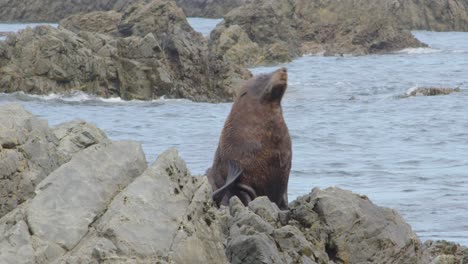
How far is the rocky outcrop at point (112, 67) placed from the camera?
26.2m

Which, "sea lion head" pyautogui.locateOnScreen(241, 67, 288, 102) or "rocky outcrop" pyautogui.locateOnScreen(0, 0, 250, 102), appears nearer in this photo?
"sea lion head" pyautogui.locateOnScreen(241, 67, 288, 102)

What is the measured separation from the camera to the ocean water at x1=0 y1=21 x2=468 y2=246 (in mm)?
12945

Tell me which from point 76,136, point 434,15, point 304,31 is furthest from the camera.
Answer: point 434,15

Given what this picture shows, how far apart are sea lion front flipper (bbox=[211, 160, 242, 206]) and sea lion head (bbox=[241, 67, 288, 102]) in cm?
73

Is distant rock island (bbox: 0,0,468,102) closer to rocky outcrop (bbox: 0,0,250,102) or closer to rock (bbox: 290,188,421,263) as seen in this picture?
rocky outcrop (bbox: 0,0,250,102)

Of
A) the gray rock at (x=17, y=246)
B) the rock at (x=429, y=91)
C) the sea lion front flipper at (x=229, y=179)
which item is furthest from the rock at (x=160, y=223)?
the rock at (x=429, y=91)

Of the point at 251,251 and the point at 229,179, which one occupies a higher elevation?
the point at 251,251

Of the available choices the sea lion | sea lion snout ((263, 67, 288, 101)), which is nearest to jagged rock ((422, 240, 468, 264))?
the sea lion

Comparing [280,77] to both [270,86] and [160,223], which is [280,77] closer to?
[270,86]

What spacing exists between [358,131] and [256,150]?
10883 mm

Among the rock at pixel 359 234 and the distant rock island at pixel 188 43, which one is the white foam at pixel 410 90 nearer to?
the distant rock island at pixel 188 43

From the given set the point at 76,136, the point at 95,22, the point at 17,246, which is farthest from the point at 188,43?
the point at 17,246

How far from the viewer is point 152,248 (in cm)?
579

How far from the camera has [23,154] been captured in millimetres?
6902
